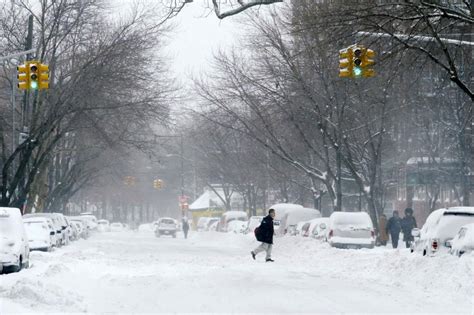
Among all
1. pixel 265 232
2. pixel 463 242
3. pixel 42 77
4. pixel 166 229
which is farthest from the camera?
pixel 166 229

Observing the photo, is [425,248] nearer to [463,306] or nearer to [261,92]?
[463,306]

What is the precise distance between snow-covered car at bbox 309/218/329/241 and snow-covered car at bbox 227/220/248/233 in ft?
70.8

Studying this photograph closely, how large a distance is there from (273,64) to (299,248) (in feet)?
35.3

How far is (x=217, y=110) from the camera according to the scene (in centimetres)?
4753

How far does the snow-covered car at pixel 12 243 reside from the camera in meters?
22.1

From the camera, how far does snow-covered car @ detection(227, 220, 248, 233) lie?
61.8 m

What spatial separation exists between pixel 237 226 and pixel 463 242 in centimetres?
4540

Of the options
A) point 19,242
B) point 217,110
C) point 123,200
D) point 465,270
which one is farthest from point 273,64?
point 123,200

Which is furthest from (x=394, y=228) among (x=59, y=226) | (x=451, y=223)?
(x=451, y=223)

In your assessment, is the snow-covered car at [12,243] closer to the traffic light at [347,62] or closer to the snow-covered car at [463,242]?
the traffic light at [347,62]

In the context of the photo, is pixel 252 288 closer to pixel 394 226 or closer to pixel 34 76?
pixel 34 76

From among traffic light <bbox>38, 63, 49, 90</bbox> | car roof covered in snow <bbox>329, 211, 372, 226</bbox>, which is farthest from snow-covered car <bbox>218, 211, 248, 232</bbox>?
traffic light <bbox>38, 63, 49, 90</bbox>

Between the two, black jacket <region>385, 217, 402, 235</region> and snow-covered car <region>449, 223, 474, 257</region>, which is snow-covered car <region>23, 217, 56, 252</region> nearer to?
black jacket <region>385, 217, 402, 235</region>

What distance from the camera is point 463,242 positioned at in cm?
1880
